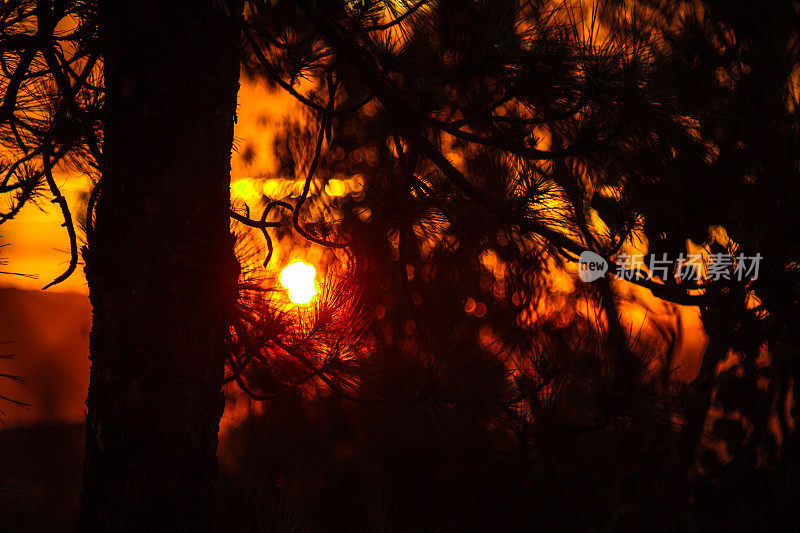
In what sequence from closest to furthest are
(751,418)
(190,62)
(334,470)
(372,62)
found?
(190,62) → (372,62) → (751,418) → (334,470)

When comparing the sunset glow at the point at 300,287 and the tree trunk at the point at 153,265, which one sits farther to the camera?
the sunset glow at the point at 300,287

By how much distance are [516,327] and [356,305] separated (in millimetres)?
1365

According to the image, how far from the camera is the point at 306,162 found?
8.96 feet

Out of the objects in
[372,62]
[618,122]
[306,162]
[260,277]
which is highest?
[306,162]

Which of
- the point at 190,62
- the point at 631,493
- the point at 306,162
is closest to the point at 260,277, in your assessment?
the point at 190,62

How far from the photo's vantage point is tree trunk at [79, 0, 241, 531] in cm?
87

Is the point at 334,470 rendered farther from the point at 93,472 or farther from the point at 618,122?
the point at 618,122

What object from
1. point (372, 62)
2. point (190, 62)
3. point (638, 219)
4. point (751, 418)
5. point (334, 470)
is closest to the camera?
point (190, 62)

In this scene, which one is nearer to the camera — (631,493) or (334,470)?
(631,493)

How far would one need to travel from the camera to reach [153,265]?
871 millimetres

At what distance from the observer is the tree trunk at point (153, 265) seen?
2.87ft

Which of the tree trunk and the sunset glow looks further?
the sunset glow

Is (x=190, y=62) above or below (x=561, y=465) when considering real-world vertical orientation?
above

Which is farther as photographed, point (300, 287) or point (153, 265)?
point (300, 287)
